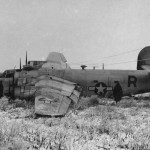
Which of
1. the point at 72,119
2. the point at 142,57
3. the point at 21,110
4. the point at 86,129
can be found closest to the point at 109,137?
the point at 86,129

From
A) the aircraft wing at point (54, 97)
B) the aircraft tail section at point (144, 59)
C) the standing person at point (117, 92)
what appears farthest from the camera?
the aircraft tail section at point (144, 59)

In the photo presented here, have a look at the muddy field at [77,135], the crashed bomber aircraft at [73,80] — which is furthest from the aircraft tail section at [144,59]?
the muddy field at [77,135]

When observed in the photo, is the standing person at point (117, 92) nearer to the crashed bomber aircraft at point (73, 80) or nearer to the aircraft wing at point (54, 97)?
the crashed bomber aircraft at point (73, 80)

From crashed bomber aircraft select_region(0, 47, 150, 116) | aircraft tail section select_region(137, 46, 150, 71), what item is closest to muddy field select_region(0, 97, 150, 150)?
crashed bomber aircraft select_region(0, 47, 150, 116)

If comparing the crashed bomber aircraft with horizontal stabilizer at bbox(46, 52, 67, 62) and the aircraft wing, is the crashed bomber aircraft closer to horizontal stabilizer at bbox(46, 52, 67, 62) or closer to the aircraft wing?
the aircraft wing

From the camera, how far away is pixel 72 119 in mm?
8836

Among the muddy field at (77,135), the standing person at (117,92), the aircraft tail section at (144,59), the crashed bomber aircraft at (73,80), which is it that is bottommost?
the muddy field at (77,135)

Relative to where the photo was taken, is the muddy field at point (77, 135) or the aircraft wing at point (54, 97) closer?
the muddy field at point (77, 135)

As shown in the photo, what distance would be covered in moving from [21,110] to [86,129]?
15.8ft

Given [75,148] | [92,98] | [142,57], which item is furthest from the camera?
[142,57]

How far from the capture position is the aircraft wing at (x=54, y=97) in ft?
26.3

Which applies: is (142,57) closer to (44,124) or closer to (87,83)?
(87,83)

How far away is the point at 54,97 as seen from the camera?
9383 millimetres

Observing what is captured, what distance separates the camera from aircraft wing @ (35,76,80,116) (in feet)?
26.3
